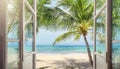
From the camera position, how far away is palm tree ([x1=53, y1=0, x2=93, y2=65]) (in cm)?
1139

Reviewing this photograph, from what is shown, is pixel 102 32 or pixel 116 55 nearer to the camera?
pixel 116 55

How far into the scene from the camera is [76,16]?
1172 centimetres

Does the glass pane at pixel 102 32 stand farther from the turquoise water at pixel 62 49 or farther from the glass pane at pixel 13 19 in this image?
the turquoise water at pixel 62 49

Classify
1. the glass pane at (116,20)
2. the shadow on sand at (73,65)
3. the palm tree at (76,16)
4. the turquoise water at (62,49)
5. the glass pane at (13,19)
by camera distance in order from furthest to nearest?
the turquoise water at (62,49) < the shadow on sand at (73,65) < the palm tree at (76,16) < the glass pane at (116,20) < the glass pane at (13,19)

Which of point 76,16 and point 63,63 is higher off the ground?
point 76,16

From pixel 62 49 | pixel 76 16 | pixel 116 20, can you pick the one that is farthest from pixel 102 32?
pixel 62 49

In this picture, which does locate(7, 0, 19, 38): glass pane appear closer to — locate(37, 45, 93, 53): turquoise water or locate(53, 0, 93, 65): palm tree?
locate(53, 0, 93, 65): palm tree

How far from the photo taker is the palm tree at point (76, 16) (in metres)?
11.4

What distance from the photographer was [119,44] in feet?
9.55

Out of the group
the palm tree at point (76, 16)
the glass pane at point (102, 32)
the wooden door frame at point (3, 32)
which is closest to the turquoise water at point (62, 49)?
the palm tree at point (76, 16)

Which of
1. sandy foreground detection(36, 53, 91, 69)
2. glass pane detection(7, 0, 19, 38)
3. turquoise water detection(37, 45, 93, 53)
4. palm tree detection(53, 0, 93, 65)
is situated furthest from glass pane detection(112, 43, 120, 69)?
turquoise water detection(37, 45, 93, 53)

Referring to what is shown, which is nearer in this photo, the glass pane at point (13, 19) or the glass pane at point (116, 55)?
the glass pane at point (13, 19)

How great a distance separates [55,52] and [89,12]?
750 inches

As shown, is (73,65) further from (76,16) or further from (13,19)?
(13,19)
